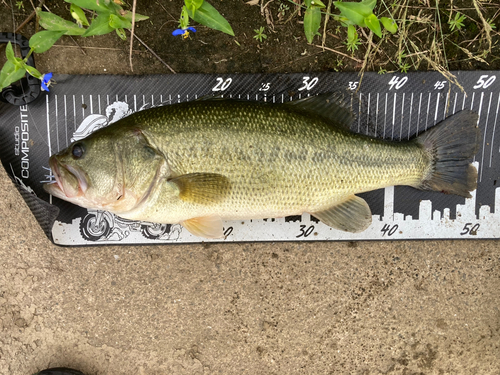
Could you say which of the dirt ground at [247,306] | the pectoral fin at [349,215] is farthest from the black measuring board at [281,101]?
the pectoral fin at [349,215]

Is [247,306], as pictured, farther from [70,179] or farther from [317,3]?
[317,3]

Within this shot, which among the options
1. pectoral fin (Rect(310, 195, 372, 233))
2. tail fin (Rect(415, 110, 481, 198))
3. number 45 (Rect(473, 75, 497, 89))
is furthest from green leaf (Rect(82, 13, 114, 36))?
number 45 (Rect(473, 75, 497, 89))

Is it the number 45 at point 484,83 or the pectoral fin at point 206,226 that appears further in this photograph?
the number 45 at point 484,83

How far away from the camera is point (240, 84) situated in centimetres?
210

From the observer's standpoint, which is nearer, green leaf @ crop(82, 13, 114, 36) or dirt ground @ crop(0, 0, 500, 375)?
green leaf @ crop(82, 13, 114, 36)

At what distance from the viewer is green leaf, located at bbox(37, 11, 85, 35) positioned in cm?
177

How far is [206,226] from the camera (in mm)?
1854

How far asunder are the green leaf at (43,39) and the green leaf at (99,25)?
0.26 metres

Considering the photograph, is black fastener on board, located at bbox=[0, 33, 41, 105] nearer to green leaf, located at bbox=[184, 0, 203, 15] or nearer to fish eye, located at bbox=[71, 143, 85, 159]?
fish eye, located at bbox=[71, 143, 85, 159]

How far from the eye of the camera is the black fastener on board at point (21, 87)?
2014 millimetres

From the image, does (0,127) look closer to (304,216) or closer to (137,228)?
(137,228)

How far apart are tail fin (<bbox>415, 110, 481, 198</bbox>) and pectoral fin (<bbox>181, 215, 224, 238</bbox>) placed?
1.25 meters

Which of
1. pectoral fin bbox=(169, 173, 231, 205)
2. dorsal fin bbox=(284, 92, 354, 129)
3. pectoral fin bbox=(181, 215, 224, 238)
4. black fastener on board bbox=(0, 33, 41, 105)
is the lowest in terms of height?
pectoral fin bbox=(181, 215, 224, 238)

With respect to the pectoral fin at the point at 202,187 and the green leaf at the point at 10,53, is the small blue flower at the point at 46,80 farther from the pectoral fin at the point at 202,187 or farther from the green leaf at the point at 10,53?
the pectoral fin at the point at 202,187
